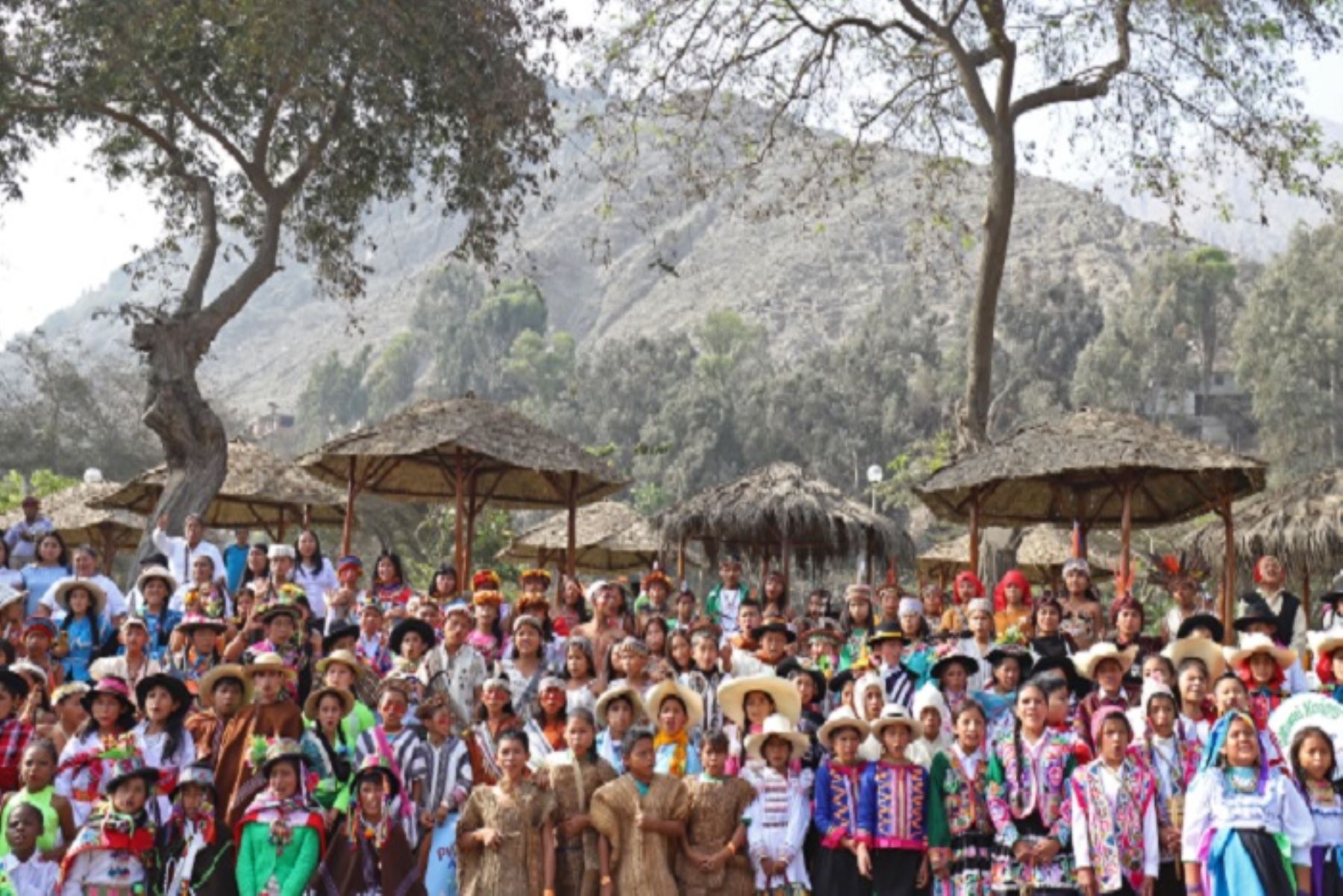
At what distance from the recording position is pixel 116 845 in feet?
24.1

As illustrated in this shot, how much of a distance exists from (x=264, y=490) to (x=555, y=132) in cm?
543

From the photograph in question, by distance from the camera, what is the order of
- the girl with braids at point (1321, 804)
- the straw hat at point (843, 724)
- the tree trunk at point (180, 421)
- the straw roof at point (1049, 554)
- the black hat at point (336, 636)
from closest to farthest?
the girl with braids at point (1321, 804)
the straw hat at point (843, 724)
the black hat at point (336, 636)
the tree trunk at point (180, 421)
the straw roof at point (1049, 554)

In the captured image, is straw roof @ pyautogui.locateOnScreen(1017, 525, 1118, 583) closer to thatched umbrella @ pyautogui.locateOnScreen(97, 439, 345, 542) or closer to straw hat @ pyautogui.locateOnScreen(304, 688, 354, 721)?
thatched umbrella @ pyautogui.locateOnScreen(97, 439, 345, 542)

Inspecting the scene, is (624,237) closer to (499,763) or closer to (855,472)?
(855,472)

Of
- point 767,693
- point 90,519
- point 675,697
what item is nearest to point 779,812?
point 767,693

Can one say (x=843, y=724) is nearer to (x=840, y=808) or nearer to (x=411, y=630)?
(x=840, y=808)

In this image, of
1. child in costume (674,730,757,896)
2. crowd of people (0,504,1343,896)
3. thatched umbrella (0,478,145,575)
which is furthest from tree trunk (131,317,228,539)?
child in costume (674,730,757,896)

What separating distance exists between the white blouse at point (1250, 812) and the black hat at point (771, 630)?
9.26 ft

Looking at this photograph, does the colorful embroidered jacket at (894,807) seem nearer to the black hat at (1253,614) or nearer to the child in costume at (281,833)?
the black hat at (1253,614)

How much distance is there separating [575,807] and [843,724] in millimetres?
1402

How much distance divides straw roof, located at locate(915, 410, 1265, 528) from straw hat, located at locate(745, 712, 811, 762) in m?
5.49

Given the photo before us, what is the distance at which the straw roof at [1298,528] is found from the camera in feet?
56.2

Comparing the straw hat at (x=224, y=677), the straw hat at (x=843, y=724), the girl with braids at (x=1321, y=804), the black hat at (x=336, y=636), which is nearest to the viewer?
the girl with braids at (x=1321, y=804)

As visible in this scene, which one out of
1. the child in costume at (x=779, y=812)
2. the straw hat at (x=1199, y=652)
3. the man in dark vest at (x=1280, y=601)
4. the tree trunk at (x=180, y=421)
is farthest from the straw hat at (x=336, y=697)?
the tree trunk at (x=180, y=421)
